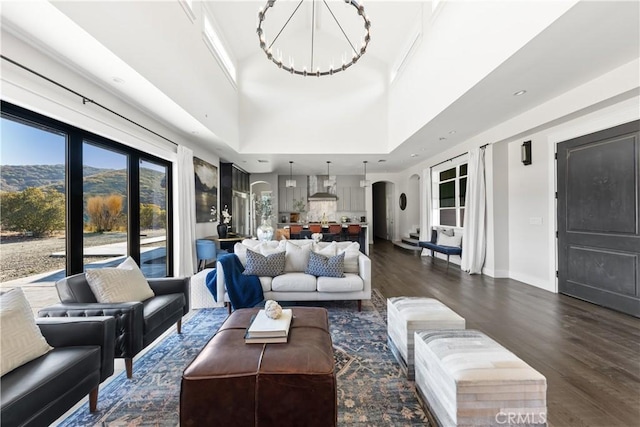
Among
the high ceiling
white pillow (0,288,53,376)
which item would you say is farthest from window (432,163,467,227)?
white pillow (0,288,53,376)

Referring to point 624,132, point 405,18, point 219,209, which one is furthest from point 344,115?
point 624,132

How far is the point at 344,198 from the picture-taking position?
10.9 meters

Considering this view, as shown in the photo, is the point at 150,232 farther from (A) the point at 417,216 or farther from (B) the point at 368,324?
(A) the point at 417,216

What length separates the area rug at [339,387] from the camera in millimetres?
1730

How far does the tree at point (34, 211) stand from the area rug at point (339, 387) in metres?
1.65

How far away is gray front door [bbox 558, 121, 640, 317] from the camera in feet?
10.9

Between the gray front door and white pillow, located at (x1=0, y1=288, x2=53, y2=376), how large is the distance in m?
5.81

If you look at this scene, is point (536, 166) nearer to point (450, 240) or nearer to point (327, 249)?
point (450, 240)

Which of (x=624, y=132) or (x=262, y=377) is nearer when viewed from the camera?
(x=262, y=377)

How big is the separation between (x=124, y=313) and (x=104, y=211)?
205 cm

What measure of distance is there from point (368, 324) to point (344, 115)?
537 centimetres

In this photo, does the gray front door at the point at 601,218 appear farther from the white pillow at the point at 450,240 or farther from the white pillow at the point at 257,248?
the white pillow at the point at 257,248

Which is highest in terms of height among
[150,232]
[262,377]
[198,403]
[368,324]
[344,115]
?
[344,115]

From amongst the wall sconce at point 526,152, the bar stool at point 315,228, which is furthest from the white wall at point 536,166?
the bar stool at point 315,228
